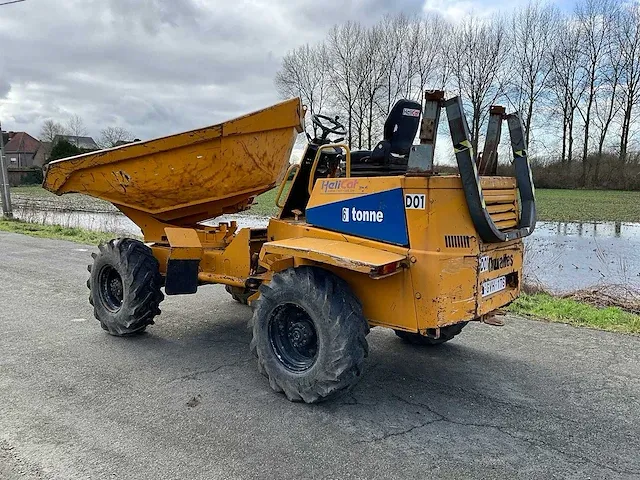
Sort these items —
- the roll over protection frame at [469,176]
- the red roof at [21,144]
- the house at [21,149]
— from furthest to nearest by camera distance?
the red roof at [21,144]
the house at [21,149]
the roll over protection frame at [469,176]

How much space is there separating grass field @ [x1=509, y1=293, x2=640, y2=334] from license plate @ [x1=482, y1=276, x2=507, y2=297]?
2.33 meters

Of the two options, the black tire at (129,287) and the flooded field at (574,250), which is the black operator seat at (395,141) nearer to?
the black tire at (129,287)

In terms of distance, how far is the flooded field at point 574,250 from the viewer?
30.6 ft

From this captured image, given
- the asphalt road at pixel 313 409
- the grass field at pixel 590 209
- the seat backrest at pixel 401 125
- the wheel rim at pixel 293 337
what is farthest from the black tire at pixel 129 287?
the grass field at pixel 590 209

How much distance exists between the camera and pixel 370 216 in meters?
3.98

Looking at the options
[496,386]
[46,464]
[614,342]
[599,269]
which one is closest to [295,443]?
[46,464]

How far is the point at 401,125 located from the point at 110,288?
3404mm

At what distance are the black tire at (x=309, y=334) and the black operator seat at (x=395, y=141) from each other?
1.09 metres

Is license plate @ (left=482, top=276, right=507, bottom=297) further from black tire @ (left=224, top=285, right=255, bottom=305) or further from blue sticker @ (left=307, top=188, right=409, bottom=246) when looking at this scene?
black tire @ (left=224, top=285, right=255, bottom=305)

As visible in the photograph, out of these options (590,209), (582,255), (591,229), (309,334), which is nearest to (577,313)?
(309,334)

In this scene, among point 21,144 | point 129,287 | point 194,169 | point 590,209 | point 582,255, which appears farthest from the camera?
point 21,144

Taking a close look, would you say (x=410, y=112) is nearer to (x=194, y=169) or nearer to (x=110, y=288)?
(x=194, y=169)

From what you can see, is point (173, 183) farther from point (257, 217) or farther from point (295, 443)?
point (257, 217)

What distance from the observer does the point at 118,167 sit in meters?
5.30
